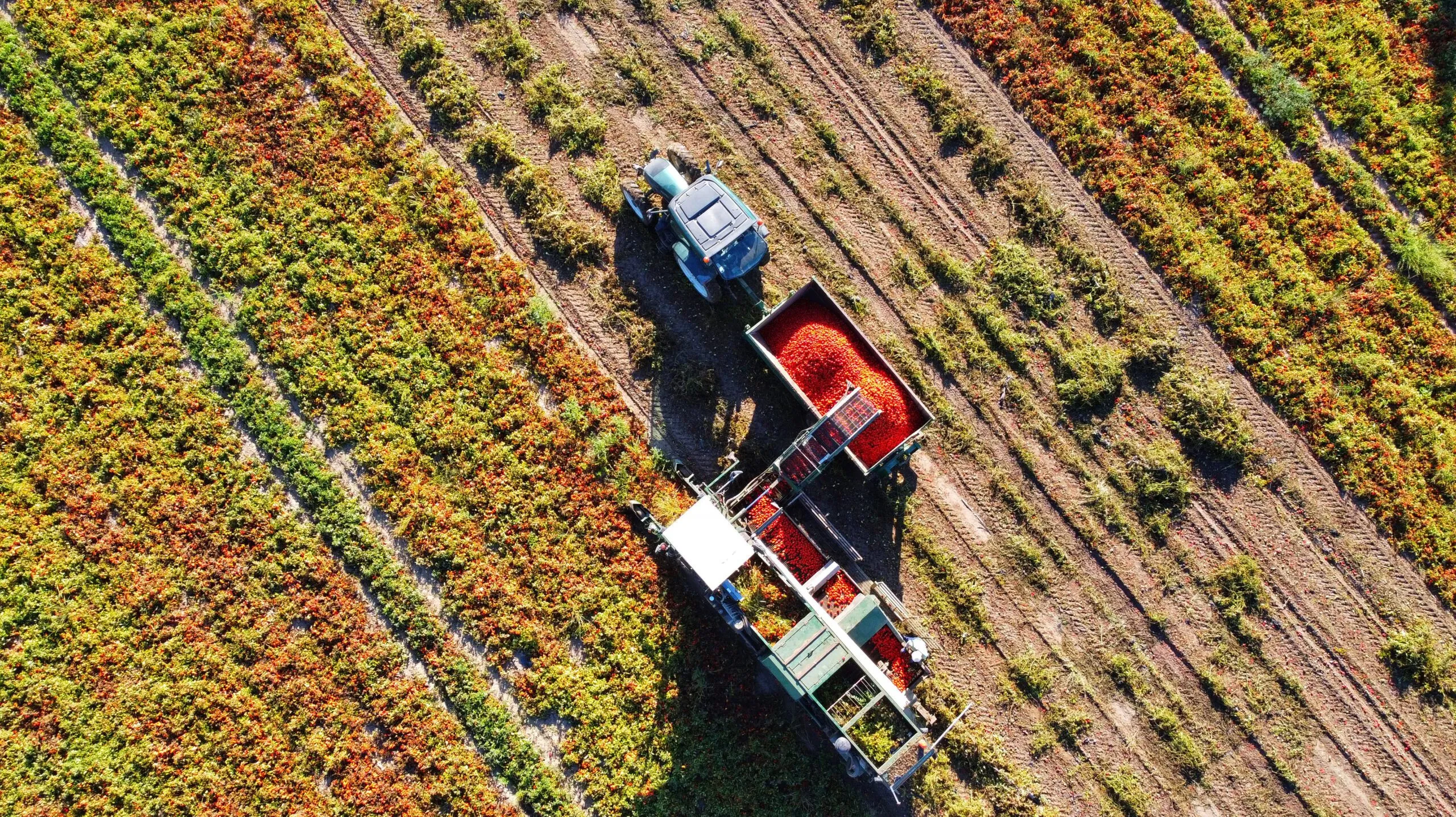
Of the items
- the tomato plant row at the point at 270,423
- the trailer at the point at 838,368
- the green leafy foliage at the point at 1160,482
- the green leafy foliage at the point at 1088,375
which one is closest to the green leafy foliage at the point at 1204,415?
the green leafy foliage at the point at 1160,482

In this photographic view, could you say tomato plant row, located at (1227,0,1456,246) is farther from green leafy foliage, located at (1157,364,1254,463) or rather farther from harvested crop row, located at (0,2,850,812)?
harvested crop row, located at (0,2,850,812)

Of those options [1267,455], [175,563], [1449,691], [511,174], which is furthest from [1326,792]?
[175,563]

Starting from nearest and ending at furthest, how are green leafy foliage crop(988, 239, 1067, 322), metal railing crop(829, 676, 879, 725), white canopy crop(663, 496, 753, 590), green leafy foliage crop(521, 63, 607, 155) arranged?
white canopy crop(663, 496, 753, 590) → metal railing crop(829, 676, 879, 725) → green leafy foliage crop(988, 239, 1067, 322) → green leafy foliage crop(521, 63, 607, 155)

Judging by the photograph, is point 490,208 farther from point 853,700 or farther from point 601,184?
point 853,700

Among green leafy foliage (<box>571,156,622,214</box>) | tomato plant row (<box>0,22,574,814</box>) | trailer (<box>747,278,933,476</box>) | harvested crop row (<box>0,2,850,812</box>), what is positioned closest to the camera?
trailer (<box>747,278,933,476</box>)

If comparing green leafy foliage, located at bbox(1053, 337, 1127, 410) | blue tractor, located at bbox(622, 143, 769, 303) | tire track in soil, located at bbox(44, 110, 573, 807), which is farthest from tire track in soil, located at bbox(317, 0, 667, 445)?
green leafy foliage, located at bbox(1053, 337, 1127, 410)
